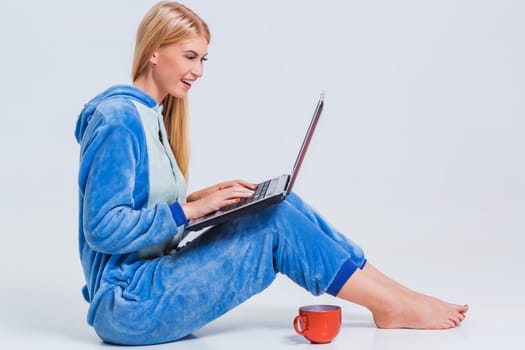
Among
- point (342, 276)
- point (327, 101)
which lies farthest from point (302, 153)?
point (327, 101)

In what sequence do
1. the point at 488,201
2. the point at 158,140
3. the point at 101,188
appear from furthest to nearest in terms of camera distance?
the point at 488,201, the point at 158,140, the point at 101,188

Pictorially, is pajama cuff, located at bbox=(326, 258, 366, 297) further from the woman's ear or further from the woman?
the woman's ear

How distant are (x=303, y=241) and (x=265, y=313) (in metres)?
0.57

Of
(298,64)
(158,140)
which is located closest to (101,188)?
(158,140)

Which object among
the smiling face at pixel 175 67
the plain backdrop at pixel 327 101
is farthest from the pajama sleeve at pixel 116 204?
the plain backdrop at pixel 327 101

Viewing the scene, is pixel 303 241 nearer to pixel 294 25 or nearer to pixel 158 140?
pixel 158 140

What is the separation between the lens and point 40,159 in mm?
4668

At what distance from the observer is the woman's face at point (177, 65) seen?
2637 mm

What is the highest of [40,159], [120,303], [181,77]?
[181,77]

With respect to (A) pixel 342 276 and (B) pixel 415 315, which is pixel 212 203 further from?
(B) pixel 415 315

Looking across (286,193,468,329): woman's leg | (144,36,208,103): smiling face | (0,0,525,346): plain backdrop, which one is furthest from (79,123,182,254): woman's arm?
(0,0,525,346): plain backdrop

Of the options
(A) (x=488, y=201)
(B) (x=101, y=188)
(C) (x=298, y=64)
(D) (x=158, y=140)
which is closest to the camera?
(B) (x=101, y=188)

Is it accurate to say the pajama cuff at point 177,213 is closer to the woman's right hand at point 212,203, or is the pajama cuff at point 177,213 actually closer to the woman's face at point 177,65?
the woman's right hand at point 212,203

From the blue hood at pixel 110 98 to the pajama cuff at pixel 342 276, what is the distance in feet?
2.31
